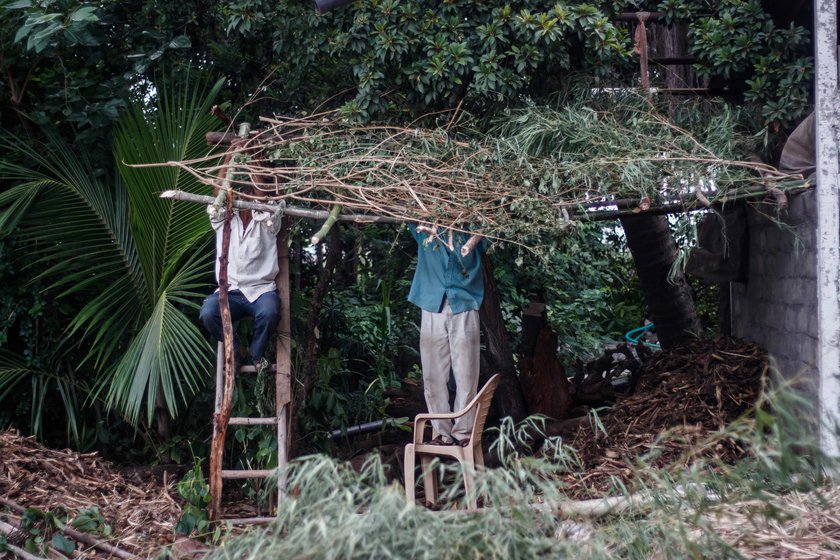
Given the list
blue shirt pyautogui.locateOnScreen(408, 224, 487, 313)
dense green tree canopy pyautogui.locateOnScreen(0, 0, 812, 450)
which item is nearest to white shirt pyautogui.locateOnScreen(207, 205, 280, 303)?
dense green tree canopy pyautogui.locateOnScreen(0, 0, 812, 450)

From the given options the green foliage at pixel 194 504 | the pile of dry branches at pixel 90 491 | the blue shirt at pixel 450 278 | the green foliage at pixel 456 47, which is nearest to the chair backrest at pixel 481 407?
the blue shirt at pixel 450 278

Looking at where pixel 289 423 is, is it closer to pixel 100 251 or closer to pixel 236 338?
pixel 236 338

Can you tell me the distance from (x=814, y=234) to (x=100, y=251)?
4706mm

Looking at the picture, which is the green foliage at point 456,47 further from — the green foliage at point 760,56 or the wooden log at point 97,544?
the wooden log at point 97,544

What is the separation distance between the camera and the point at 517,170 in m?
5.29

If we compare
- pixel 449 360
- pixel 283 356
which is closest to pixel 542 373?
pixel 449 360

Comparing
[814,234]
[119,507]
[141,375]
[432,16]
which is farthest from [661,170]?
[119,507]

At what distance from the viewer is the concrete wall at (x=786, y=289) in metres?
5.55

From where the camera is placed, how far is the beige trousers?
5.79m

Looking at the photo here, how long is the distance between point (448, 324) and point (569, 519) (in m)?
2.30

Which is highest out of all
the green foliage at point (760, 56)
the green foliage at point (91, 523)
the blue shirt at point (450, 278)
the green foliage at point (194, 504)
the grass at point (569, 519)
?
the green foliage at point (760, 56)

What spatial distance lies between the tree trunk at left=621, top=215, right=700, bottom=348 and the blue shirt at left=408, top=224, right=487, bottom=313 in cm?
295

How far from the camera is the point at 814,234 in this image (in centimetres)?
543

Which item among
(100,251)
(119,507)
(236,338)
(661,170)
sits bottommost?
(119,507)
